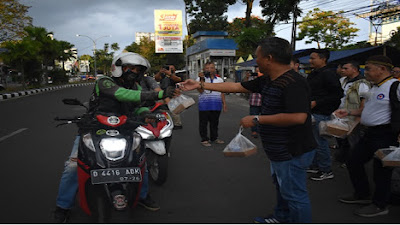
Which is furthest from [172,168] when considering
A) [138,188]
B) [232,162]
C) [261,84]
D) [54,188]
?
[261,84]

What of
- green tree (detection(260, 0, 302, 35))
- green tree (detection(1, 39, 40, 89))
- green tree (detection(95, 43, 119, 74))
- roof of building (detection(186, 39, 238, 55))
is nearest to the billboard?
roof of building (detection(186, 39, 238, 55))

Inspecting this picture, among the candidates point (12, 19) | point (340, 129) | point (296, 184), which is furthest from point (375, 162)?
point (12, 19)

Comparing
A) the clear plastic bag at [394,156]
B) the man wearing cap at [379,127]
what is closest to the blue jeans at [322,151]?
the man wearing cap at [379,127]

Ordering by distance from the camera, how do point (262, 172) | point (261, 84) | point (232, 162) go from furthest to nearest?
point (232, 162), point (262, 172), point (261, 84)

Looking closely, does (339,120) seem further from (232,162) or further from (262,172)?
(232,162)

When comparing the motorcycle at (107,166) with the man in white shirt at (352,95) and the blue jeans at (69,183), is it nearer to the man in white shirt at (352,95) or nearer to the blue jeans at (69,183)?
the blue jeans at (69,183)

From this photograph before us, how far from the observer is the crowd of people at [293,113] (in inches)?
94.7

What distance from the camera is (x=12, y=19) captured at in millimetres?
24781

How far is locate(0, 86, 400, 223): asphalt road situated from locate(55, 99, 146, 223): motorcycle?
560 millimetres

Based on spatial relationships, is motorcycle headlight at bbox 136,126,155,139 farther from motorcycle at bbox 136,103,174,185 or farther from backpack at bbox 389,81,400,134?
backpack at bbox 389,81,400,134

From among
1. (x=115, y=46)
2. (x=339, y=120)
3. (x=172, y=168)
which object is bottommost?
(x=172, y=168)

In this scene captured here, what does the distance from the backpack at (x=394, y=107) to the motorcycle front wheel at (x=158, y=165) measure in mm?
2522

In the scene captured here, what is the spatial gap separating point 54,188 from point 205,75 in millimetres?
3694

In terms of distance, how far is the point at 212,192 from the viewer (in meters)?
3.95
